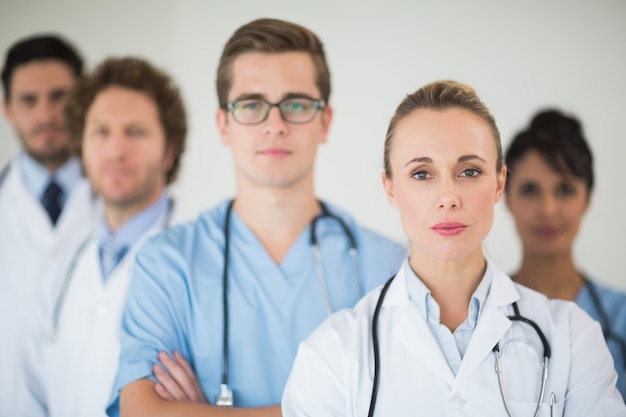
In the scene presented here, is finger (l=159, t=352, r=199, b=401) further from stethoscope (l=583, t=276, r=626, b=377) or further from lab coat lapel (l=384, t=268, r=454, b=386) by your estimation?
stethoscope (l=583, t=276, r=626, b=377)

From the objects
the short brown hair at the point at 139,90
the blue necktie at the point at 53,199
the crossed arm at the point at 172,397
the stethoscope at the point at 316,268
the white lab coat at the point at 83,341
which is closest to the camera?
the crossed arm at the point at 172,397

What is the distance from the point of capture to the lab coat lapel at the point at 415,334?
1.48 m

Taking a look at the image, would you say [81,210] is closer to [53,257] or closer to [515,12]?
[53,257]

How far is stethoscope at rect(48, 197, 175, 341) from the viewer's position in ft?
7.97

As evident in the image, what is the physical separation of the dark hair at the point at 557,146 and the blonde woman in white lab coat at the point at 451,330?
86 cm

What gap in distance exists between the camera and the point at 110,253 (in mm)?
2451

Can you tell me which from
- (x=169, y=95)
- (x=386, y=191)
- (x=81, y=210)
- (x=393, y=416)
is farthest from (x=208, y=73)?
(x=393, y=416)

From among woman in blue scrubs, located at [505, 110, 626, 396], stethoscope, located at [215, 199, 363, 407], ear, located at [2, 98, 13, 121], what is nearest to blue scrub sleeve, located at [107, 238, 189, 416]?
stethoscope, located at [215, 199, 363, 407]

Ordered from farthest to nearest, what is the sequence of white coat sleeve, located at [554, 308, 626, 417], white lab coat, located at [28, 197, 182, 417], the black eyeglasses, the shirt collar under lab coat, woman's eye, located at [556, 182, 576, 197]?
woman's eye, located at [556, 182, 576, 197] < white lab coat, located at [28, 197, 182, 417] < the black eyeglasses < the shirt collar under lab coat < white coat sleeve, located at [554, 308, 626, 417]

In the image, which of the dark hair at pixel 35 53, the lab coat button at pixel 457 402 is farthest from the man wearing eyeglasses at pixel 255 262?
the dark hair at pixel 35 53

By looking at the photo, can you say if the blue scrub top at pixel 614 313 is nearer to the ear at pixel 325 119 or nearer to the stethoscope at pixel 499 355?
the stethoscope at pixel 499 355

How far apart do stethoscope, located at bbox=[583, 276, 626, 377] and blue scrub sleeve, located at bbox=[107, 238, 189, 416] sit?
1.19 m

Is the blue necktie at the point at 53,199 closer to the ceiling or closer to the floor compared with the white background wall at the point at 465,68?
closer to the floor

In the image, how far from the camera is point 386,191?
63.1 inches
